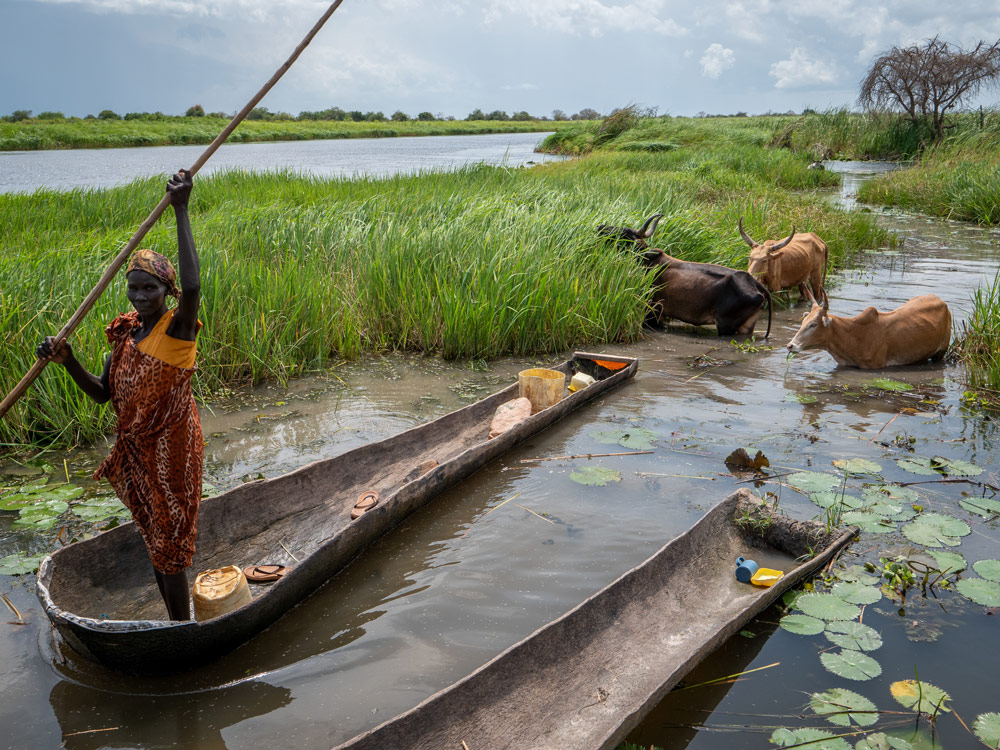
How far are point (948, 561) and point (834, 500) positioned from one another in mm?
710

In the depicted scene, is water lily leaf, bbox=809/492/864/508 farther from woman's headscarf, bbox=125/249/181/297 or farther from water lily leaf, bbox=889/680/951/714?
woman's headscarf, bbox=125/249/181/297

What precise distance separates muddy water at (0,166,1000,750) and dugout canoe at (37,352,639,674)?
14 cm

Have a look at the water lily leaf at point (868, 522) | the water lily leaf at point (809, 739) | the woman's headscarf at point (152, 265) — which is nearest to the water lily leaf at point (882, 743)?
the water lily leaf at point (809, 739)

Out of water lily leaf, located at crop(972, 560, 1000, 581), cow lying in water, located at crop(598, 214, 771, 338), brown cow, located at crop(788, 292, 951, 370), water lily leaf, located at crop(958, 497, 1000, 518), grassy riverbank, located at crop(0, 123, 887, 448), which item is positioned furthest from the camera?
cow lying in water, located at crop(598, 214, 771, 338)

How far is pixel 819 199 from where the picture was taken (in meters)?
15.3

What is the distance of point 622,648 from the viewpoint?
3010mm

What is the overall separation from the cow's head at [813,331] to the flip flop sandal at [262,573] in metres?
4.63

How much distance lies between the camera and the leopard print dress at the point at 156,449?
8.55 ft

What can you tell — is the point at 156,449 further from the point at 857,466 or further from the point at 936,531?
the point at 857,466

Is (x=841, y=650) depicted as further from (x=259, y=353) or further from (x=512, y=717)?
(x=259, y=353)


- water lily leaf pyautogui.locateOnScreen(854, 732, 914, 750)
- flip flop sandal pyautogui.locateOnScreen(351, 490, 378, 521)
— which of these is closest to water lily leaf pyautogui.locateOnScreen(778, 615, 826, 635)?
water lily leaf pyautogui.locateOnScreen(854, 732, 914, 750)

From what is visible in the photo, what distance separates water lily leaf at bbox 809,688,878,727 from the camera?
260cm

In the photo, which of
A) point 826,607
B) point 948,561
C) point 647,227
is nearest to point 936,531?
point 948,561

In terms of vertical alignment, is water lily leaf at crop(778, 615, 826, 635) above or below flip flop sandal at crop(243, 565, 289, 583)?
below
